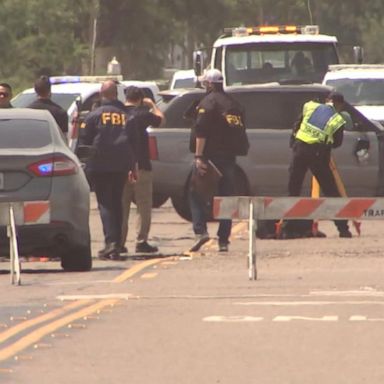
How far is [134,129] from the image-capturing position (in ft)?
62.7

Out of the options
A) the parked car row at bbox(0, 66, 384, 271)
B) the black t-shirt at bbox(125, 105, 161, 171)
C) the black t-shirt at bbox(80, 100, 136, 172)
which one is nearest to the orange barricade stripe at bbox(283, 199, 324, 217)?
the parked car row at bbox(0, 66, 384, 271)

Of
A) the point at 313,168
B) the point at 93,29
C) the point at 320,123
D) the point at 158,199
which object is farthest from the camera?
the point at 93,29

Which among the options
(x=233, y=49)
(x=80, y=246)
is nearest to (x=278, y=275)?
(x=80, y=246)

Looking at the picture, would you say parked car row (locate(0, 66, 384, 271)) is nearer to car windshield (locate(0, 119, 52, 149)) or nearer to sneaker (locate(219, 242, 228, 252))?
car windshield (locate(0, 119, 52, 149))

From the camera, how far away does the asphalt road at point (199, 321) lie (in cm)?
1030

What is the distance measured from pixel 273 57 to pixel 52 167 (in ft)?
47.5

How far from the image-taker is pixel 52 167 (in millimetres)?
16406

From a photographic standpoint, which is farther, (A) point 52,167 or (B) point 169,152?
(B) point 169,152

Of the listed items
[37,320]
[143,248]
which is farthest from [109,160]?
[37,320]

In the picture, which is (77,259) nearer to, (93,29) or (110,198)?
(110,198)

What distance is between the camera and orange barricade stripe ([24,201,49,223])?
628 inches

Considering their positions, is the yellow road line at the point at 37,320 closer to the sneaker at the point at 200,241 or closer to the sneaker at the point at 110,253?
the sneaker at the point at 110,253

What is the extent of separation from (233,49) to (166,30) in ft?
133

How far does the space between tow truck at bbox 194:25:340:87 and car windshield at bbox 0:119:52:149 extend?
13345mm
